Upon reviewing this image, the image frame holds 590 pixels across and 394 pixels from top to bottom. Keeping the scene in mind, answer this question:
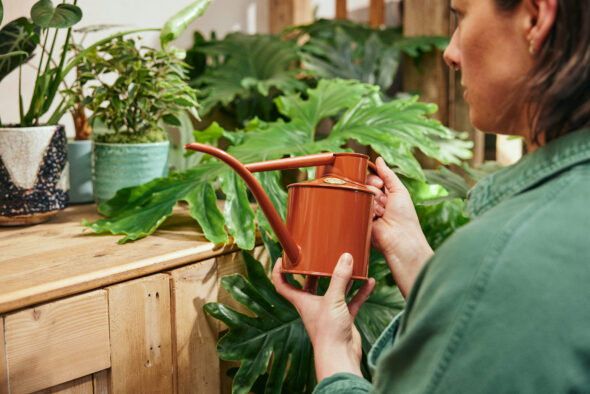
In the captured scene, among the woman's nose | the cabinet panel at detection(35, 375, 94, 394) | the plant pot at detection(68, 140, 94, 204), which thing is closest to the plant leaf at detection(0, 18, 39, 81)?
the plant pot at detection(68, 140, 94, 204)

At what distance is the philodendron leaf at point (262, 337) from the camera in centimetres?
112

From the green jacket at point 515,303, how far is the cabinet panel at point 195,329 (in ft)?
2.15

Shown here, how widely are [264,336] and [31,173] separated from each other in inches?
23.1

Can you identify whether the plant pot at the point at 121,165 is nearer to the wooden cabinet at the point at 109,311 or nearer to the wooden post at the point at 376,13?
the wooden cabinet at the point at 109,311

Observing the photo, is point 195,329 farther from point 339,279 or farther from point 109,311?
point 339,279

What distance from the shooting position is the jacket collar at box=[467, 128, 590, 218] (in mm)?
530

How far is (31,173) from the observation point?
3.94 ft

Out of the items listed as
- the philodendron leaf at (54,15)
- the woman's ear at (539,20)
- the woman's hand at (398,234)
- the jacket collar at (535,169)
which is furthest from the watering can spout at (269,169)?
the philodendron leaf at (54,15)

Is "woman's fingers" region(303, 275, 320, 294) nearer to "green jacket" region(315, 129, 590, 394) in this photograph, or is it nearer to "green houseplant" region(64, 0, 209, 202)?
"green jacket" region(315, 129, 590, 394)

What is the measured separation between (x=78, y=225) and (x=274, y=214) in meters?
0.66

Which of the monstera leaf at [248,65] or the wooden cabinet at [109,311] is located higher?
the monstera leaf at [248,65]

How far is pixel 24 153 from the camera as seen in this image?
3.88 feet

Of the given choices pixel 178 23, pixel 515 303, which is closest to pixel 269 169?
pixel 515 303

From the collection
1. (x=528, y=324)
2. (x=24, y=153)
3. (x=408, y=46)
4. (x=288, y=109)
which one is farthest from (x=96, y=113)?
(x=408, y=46)
